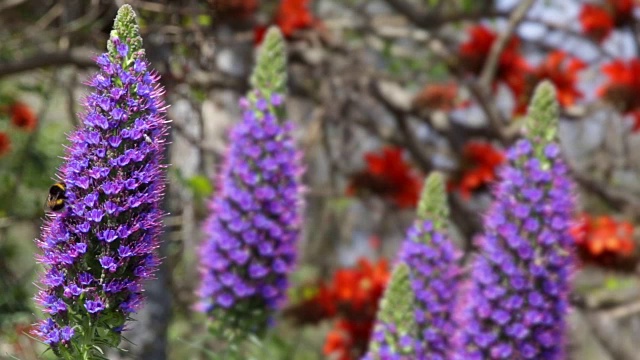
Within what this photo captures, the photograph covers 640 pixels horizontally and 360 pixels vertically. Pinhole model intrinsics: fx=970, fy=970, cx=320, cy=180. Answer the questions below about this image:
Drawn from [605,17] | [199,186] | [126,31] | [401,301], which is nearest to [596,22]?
[605,17]

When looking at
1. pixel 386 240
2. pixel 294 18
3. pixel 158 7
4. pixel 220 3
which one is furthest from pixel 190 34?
pixel 386 240

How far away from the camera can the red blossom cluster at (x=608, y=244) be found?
4.79 metres

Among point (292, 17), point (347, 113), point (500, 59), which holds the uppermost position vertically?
point (500, 59)

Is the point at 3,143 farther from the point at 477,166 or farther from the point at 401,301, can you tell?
the point at 401,301

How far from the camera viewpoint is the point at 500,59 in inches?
208

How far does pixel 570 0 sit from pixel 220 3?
2.52 m

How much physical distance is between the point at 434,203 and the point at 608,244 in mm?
1866

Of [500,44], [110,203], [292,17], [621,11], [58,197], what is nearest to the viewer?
[110,203]

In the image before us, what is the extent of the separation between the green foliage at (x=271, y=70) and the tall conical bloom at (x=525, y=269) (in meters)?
0.83

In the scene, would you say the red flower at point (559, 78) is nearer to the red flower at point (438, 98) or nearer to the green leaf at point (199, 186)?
the red flower at point (438, 98)

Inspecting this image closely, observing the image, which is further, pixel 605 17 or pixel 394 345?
pixel 605 17

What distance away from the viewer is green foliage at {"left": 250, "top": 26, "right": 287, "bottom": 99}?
10.8ft

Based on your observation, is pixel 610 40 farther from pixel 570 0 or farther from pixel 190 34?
pixel 190 34

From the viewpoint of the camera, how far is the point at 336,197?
557cm
